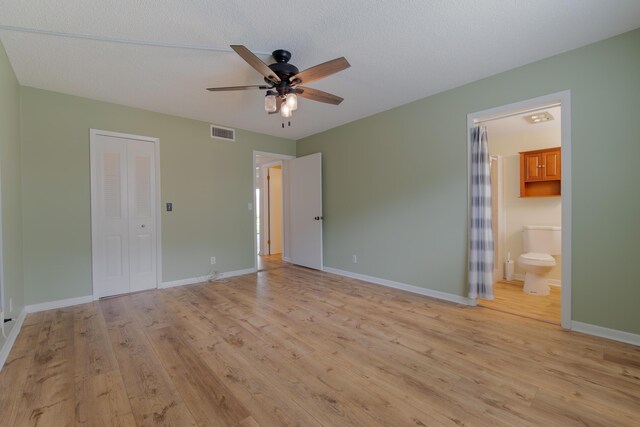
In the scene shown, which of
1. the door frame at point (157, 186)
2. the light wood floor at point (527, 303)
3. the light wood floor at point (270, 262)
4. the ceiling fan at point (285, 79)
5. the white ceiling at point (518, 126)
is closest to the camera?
the ceiling fan at point (285, 79)

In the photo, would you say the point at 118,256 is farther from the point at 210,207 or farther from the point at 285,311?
the point at 285,311

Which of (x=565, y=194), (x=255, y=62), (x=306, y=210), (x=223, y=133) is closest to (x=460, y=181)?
(x=565, y=194)

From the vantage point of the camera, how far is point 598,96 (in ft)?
7.57

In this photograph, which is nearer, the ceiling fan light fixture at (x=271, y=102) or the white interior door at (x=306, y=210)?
the ceiling fan light fixture at (x=271, y=102)

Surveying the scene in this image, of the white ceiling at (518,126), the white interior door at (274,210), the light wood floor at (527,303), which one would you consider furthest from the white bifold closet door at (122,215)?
the white ceiling at (518,126)

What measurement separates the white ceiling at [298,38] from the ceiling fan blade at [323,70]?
0.98ft

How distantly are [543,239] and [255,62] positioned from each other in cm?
445

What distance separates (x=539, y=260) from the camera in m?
3.52

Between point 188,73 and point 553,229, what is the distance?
505cm

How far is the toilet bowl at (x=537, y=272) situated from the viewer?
11.4 ft

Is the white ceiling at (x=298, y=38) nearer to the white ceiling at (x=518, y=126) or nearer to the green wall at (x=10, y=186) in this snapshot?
the green wall at (x=10, y=186)

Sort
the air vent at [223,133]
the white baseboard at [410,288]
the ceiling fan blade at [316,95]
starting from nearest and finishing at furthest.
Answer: the ceiling fan blade at [316,95]
the white baseboard at [410,288]
the air vent at [223,133]

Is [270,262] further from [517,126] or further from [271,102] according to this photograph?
[517,126]

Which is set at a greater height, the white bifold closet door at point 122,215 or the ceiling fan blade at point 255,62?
the ceiling fan blade at point 255,62
